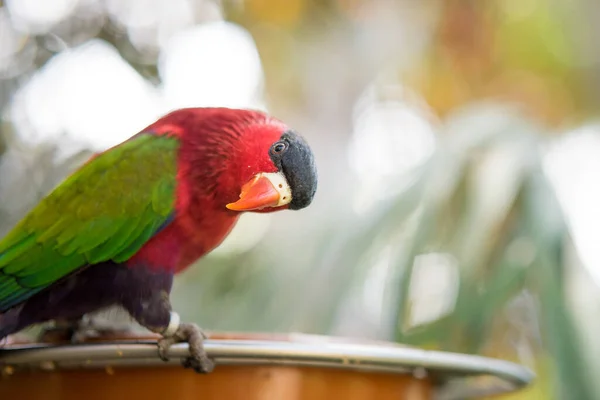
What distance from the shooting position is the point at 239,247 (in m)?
1.47

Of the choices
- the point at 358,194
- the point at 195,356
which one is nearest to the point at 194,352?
the point at 195,356

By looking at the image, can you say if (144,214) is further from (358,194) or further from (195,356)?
(358,194)

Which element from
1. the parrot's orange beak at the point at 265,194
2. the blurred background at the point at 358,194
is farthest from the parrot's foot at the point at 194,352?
the blurred background at the point at 358,194

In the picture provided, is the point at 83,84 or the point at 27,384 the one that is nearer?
the point at 27,384

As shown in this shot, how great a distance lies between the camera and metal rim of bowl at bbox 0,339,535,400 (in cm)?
52

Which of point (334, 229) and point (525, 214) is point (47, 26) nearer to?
point (334, 229)

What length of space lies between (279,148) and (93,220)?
0.21 meters

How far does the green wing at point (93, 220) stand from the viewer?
2.25 ft

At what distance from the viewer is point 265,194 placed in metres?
0.66

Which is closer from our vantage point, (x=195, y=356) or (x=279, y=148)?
(x=195, y=356)

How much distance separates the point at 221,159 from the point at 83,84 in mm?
777

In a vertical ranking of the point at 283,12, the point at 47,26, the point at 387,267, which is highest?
the point at 283,12

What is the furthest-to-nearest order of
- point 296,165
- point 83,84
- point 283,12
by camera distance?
point 283,12 → point 83,84 → point 296,165

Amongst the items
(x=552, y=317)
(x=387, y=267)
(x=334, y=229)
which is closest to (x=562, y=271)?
(x=552, y=317)
